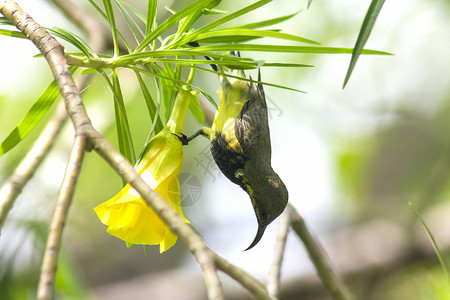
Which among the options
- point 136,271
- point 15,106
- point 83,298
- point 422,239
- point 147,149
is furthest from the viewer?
point 136,271

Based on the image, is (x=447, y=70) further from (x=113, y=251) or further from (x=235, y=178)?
(x=235, y=178)

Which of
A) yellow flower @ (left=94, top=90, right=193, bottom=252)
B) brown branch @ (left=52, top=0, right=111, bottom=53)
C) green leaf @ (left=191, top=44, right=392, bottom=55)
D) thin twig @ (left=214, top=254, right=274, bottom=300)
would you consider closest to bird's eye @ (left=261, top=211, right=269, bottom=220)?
yellow flower @ (left=94, top=90, right=193, bottom=252)

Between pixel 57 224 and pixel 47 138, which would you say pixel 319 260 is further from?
pixel 57 224

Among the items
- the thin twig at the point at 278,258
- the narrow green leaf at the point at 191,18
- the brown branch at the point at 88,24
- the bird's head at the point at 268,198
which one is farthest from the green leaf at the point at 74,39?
the brown branch at the point at 88,24

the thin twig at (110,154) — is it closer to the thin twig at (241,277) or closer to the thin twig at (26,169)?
the thin twig at (241,277)

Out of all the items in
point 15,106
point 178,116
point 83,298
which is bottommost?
point 83,298

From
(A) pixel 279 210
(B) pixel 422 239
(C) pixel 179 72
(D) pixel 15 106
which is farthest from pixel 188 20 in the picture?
(D) pixel 15 106
